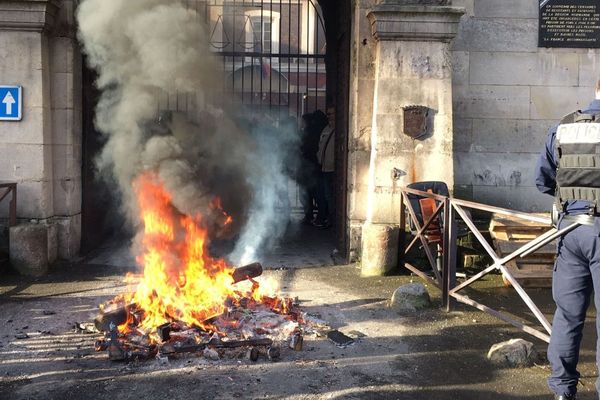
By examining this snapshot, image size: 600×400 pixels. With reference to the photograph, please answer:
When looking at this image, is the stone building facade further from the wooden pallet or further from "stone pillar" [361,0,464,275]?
the wooden pallet

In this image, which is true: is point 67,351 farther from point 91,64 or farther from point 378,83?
point 378,83

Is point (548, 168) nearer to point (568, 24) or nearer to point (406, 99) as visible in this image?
point (406, 99)

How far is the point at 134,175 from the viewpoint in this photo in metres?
6.48

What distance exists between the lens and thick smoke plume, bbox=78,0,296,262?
638cm

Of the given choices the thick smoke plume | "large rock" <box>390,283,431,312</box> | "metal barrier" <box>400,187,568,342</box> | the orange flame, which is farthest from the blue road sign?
"large rock" <box>390,283,431,312</box>

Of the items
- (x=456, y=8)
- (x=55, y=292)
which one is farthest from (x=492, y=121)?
(x=55, y=292)

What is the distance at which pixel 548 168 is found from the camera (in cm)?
392

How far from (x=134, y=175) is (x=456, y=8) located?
16.0 feet

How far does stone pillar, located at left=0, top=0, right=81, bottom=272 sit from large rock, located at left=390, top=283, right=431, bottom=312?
474 cm

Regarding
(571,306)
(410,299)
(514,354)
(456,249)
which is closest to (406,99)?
(456,249)

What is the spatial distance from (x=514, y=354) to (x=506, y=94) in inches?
196

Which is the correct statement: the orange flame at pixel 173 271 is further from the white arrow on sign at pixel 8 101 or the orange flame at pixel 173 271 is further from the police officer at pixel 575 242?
the police officer at pixel 575 242

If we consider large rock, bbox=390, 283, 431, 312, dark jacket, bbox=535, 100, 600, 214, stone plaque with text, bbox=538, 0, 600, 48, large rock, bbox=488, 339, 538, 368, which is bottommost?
large rock, bbox=488, 339, 538, 368

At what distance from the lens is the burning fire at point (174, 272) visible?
497cm
